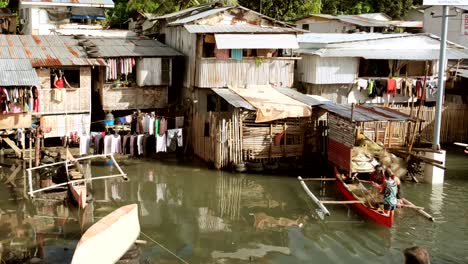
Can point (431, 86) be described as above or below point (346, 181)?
above

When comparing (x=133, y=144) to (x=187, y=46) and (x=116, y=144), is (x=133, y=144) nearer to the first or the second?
(x=116, y=144)

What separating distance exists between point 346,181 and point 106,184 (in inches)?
371

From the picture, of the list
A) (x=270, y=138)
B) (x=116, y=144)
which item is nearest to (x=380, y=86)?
(x=270, y=138)

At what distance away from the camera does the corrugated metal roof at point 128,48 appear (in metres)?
25.8

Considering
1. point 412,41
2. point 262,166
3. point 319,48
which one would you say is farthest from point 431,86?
point 262,166

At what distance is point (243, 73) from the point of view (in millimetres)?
26250

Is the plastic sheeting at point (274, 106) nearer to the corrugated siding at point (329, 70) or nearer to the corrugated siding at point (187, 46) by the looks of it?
the corrugated siding at point (187, 46)

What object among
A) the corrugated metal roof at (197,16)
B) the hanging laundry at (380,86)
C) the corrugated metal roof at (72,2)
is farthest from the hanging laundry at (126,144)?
the corrugated metal roof at (72,2)

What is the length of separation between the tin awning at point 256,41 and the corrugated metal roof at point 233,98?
2.01 meters

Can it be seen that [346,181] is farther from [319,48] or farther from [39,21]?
[39,21]

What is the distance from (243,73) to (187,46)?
3.04m

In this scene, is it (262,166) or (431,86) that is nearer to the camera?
(262,166)

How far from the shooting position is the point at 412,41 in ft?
99.5

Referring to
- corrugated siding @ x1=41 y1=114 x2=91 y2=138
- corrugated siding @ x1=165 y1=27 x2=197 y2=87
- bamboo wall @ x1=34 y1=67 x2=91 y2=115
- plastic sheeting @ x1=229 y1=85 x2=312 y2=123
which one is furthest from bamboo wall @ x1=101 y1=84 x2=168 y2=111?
plastic sheeting @ x1=229 y1=85 x2=312 y2=123
